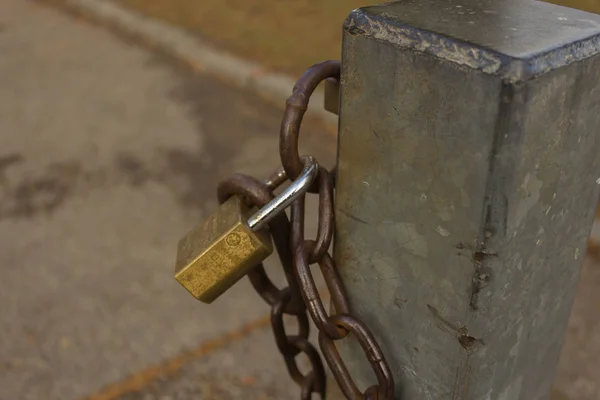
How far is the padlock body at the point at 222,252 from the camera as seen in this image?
2.70 feet

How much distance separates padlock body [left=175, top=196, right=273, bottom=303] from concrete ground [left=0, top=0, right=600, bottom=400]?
1.29 m

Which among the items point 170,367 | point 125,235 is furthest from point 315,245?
point 125,235

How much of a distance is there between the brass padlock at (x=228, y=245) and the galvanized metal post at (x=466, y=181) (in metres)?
0.09

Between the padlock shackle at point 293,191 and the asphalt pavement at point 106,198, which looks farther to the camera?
the asphalt pavement at point 106,198

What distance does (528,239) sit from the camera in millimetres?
666

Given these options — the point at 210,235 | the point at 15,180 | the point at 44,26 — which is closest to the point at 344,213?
the point at 210,235

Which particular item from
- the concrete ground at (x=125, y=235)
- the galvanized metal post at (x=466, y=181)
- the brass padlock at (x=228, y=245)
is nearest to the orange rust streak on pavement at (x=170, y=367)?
the concrete ground at (x=125, y=235)

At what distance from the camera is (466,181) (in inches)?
24.2

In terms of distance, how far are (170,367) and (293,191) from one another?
1.54 meters

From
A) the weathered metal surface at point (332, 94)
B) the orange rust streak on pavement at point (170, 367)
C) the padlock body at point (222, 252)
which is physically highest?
the weathered metal surface at point (332, 94)

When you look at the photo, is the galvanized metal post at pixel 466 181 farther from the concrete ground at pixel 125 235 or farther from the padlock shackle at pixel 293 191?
the concrete ground at pixel 125 235

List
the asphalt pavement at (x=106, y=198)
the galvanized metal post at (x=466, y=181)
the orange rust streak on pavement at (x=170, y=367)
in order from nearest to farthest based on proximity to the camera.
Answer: the galvanized metal post at (x=466, y=181)
the orange rust streak on pavement at (x=170, y=367)
the asphalt pavement at (x=106, y=198)

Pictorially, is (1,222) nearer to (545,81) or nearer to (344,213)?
(344,213)

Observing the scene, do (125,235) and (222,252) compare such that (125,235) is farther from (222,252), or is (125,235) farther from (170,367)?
(222,252)
